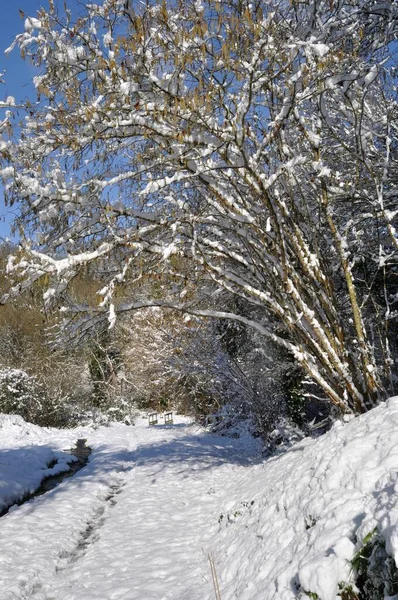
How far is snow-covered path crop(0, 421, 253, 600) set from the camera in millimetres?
4766

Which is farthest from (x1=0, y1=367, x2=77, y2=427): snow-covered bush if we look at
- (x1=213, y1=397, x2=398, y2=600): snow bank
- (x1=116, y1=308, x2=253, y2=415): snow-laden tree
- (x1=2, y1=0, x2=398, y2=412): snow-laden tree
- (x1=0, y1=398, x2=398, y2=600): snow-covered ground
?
(x1=213, y1=397, x2=398, y2=600): snow bank

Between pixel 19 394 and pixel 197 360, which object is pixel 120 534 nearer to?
pixel 197 360

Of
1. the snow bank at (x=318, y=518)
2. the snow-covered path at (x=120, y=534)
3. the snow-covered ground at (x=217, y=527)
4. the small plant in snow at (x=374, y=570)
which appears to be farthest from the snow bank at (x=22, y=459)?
the small plant in snow at (x=374, y=570)

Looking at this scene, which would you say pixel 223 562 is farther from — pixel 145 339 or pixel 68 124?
pixel 145 339

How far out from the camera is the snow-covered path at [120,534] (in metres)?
4.77

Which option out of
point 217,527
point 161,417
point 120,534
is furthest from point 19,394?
point 217,527

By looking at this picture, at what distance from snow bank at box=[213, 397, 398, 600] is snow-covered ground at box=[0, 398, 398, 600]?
0.01 meters

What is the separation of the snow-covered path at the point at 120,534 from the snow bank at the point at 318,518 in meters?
0.46

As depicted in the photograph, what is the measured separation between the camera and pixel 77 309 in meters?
6.59

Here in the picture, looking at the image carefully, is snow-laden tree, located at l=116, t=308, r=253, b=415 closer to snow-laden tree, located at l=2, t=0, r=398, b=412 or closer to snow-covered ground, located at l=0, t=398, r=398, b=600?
snow-laden tree, located at l=2, t=0, r=398, b=412

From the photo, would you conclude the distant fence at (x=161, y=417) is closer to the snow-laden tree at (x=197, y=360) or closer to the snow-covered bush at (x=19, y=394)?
the snow-laden tree at (x=197, y=360)

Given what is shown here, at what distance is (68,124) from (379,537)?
5081 mm

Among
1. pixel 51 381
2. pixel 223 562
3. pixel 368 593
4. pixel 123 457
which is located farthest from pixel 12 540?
pixel 51 381

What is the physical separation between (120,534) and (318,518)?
3.74m
